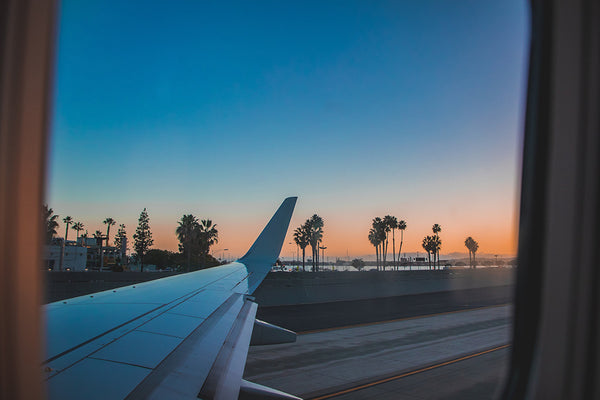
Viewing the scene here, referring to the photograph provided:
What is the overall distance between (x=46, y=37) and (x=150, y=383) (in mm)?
2116

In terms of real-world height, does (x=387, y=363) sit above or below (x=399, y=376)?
below

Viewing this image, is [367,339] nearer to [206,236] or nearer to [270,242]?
[270,242]

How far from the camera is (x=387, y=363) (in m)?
9.65

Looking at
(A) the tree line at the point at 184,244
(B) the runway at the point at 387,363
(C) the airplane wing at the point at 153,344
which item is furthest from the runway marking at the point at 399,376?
(A) the tree line at the point at 184,244

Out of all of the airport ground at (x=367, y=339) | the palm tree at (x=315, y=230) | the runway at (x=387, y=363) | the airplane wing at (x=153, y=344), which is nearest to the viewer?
the airplane wing at (x=153, y=344)

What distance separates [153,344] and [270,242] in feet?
18.5

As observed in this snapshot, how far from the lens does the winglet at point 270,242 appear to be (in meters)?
8.26

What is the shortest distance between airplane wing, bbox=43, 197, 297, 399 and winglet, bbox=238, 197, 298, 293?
2698 mm

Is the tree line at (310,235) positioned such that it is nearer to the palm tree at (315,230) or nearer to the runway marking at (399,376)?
the palm tree at (315,230)

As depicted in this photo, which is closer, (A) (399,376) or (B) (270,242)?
(A) (399,376)

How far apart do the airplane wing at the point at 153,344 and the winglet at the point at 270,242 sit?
2698mm

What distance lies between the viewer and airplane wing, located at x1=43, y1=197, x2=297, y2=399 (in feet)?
7.41

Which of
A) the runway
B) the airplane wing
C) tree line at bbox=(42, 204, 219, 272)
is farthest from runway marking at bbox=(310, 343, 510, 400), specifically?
tree line at bbox=(42, 204, 219, 272)

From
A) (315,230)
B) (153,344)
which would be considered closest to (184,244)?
(315,230)
